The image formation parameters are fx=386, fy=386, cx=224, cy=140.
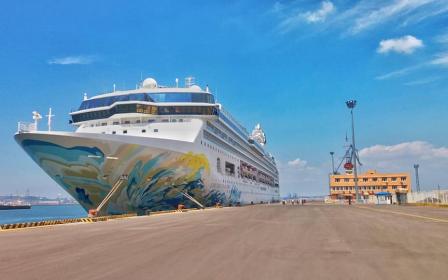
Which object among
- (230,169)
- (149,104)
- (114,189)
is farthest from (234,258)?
(230,169)

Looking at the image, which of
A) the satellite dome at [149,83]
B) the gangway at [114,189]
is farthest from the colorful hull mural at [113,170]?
the satellite dome at [149,83]

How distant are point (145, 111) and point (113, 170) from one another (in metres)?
11.2

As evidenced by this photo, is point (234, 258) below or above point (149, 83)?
below

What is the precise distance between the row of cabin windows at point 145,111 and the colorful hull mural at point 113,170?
700 cm

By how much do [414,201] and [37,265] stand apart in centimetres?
5804

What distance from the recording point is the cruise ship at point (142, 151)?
1146 inches

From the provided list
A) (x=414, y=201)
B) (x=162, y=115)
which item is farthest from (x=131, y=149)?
(x=414, y=201)

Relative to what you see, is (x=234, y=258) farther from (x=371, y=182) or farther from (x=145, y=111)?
(x=371, y=182)

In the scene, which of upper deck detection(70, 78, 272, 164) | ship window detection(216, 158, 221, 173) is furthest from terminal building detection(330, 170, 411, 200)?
upper deck detection(70, 78, 272, 164)

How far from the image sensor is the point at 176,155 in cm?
3388

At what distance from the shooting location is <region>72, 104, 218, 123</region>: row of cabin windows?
129ft

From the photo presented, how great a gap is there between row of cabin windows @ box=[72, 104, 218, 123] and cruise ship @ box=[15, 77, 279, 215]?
0.10m

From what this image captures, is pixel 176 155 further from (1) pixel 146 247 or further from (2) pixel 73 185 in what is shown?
(1) pixel 146 247

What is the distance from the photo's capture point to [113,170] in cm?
2991
